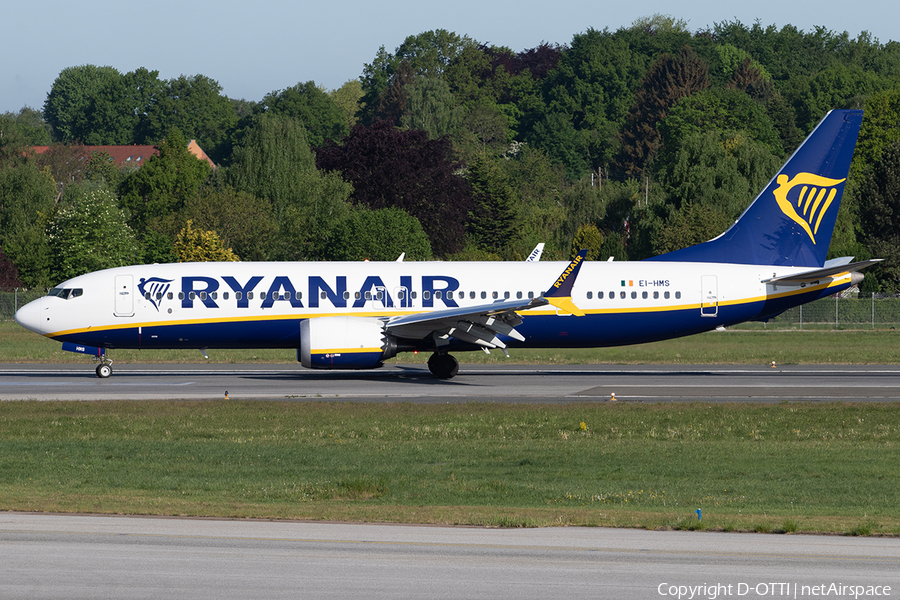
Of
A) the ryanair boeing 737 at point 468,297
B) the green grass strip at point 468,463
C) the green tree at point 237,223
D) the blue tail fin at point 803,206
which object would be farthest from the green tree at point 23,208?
the blue tail fin at point 803,206

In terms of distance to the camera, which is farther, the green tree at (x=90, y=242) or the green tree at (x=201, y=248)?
the green tree at (x=90, y=242)

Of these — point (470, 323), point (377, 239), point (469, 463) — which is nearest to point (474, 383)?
point (470, 323)

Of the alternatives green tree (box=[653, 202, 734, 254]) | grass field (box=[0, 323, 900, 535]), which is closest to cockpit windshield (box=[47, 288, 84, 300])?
grass field (box=[0, 323, 900, 535])

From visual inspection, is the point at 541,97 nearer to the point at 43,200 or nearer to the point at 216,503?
the point at 43,200

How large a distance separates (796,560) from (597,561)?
2.49m

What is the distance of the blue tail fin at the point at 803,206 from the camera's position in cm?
3991

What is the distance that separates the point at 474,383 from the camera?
1451 inches

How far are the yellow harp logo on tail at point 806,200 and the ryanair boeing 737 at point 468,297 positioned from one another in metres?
0.04

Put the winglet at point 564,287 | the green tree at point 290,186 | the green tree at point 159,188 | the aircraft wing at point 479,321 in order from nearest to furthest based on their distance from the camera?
the aircraft wing at point 479,321
the winglet at point 564,287
the green tree at point 290,186
the green tree at point 159,188

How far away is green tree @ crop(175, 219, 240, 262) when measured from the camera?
251ft

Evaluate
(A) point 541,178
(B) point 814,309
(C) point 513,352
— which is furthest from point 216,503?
(A) point 541,178

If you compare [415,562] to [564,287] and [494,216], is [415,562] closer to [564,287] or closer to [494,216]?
[564,287]

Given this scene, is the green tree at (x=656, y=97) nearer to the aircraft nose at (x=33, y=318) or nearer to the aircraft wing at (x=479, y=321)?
the aircraft wing at (x=479, y=321)

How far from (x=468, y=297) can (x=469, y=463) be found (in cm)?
1687
